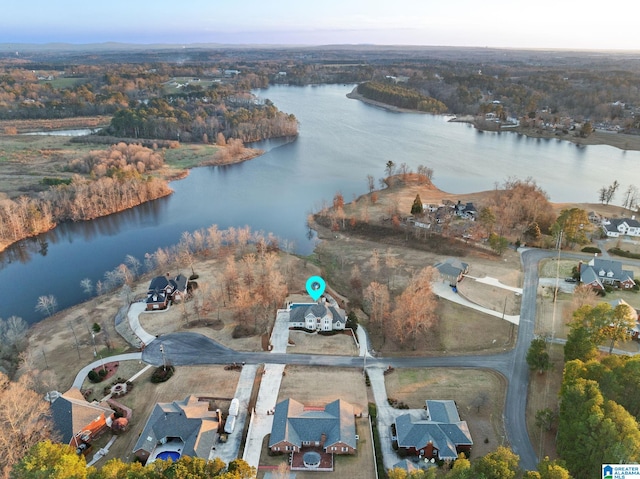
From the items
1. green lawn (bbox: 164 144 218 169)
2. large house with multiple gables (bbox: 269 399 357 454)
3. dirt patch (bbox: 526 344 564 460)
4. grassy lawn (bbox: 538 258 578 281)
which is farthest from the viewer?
green lawn (bbox: 164 144 218 169)

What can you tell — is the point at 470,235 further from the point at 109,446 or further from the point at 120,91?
the point at 120,91

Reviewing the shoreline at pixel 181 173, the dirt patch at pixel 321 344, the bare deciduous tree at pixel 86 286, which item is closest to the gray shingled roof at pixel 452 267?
the dirt patch at pixel 321 344

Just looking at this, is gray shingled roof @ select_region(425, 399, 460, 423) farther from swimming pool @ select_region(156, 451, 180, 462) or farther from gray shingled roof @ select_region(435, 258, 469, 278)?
gray shingled roof @ select_region(435, 258, 469, 278)

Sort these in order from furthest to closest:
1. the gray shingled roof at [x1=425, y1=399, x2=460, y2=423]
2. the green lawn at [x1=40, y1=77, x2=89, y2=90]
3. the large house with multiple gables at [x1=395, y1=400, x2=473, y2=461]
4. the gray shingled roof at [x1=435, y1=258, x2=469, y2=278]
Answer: the green lawn at [x1=40, y1=77, x2=89, y2=90]
the gray shingled roof at [x1=435, y1=258, x2=469, y2=278]
the gray shingled roof at [x1=425, y1=399, x2=460, y2=423]
the large house with multiple gables at [x1=395, y1=400, x2=473, y2=461]

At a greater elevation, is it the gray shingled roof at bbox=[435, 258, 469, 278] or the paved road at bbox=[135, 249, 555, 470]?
the gray shingled roof at bbox=[435, 258, 469, 278]

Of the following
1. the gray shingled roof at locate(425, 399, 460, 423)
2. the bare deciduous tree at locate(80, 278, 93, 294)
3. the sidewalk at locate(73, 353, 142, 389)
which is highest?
the gray shingled roof at locate(425, 399, 460, 423)

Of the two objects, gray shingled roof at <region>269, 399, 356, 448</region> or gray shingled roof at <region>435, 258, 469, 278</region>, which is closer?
gray shingled roof at <region>269, 399, 356, 448</region>

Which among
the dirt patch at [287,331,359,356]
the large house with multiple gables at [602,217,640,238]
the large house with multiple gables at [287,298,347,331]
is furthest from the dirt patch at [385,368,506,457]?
the large house with multiple gables at [602,217,640,238]

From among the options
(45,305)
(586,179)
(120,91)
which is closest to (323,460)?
(45,305)

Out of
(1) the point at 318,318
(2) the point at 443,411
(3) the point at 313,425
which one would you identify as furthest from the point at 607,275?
(3) the point at 313,425
